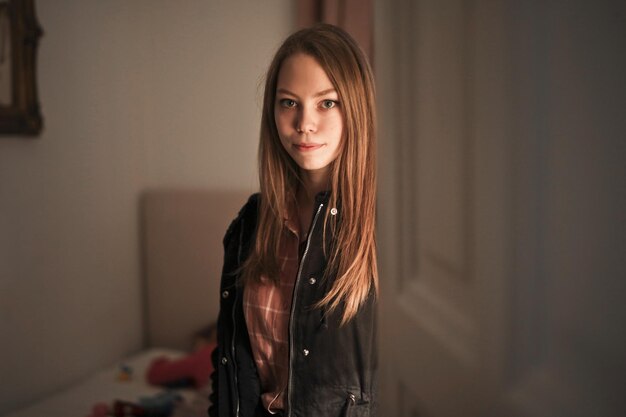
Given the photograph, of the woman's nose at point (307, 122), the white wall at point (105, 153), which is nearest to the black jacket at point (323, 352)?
the woman's nose at point (307, 122)

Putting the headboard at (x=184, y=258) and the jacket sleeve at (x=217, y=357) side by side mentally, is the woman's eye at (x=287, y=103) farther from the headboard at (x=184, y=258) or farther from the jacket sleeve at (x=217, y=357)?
the headboard at (x=184, y=258)

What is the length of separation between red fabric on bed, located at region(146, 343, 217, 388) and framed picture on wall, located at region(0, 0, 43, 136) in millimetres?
711

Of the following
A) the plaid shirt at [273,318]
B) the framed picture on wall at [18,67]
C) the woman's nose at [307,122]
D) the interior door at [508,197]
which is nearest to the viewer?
the interior door at [508,197]

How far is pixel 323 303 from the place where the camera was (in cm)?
63

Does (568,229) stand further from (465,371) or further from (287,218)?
(287,218)

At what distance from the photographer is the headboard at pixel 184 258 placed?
1519 mm

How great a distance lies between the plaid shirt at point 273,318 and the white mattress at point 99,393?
497mm

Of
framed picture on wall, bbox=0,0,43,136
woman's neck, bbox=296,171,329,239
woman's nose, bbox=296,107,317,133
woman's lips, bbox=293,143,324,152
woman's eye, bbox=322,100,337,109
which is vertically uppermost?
framed picture on wall, bbox=0,0,43,136

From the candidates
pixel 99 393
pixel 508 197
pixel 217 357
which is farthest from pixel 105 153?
pixel 508 197

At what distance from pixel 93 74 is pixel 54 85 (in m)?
0.15

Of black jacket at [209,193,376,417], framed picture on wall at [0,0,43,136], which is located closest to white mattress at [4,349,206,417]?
black jacket at [209,193,376,417]

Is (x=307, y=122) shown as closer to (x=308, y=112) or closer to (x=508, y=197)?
(x=308, y=112)

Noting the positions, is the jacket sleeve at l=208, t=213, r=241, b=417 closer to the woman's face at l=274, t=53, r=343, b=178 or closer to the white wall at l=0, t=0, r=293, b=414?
the woman's face at l=274, t=53, r=343, b=178

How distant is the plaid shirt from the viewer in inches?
28.4
